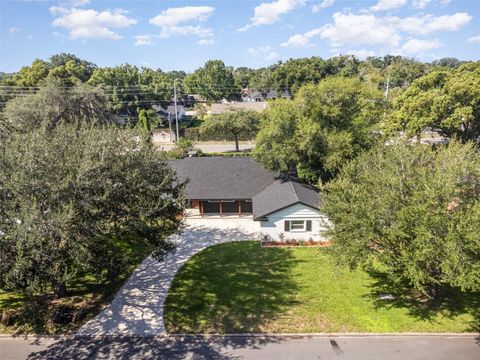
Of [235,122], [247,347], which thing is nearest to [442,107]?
[235,122]

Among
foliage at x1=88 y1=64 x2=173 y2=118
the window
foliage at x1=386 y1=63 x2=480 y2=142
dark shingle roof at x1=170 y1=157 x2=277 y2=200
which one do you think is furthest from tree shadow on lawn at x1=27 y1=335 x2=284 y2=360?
foliage at x1=88 y1=64 x2=173 y2=118

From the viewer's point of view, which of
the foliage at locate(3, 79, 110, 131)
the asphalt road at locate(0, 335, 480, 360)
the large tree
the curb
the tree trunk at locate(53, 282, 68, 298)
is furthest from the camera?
the foliage at locate(3, 79, 110, 131)

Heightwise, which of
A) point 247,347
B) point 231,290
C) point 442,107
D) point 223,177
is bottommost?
point 247,347

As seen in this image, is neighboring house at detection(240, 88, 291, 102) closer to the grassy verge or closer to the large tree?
the large tree

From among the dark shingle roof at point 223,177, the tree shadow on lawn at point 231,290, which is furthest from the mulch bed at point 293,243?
the dark shingle roof at point 223,177

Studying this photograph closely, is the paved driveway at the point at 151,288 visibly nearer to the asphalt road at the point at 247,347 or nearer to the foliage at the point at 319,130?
the asphalt road at the point at 247,347

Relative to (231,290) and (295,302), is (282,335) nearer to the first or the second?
(295,302)
